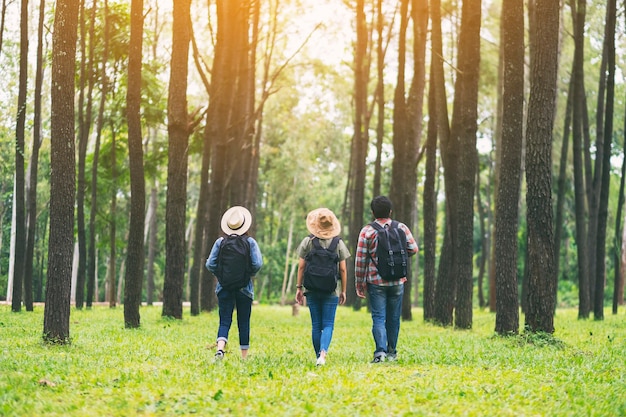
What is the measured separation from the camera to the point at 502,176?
16.7m

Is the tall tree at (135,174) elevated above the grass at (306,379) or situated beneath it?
elevated above

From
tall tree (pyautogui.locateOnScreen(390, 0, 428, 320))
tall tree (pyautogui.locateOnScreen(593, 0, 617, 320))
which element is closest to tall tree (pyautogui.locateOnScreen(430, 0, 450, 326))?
tall tree (pyautogui.locateOnScreen(390, 0, 428, 320))

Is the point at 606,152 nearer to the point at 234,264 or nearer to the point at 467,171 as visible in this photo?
the point at 467,171

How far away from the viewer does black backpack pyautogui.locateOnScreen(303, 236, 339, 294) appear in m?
10.9

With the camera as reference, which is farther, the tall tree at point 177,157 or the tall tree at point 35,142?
the tall tree at point 35,142

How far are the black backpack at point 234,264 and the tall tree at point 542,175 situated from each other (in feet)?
18.6

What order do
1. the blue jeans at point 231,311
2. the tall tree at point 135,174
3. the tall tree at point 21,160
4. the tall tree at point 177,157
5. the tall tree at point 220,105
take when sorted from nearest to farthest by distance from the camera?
the blue jeans at point 231,311
the tall tree at point 135,174
the tall tree at point 177,157
the tall tree at point 21,160
the tall tree at point 220,105

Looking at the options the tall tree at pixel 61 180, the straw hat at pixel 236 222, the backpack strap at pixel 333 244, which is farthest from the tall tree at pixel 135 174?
the backpack strap at pixel 333 244

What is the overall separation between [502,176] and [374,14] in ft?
68.0

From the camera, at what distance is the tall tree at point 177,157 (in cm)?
2039

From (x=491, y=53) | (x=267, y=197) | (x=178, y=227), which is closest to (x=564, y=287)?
(x=267, y=197)

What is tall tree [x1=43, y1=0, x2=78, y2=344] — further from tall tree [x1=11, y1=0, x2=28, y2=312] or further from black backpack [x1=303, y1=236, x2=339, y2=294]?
tall tree [x1=11, y1=0, x2=28, y2=312]

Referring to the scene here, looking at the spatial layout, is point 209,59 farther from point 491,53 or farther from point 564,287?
point 564,287

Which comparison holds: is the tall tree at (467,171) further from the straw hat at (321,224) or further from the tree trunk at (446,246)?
the straw hat at (321,224)
